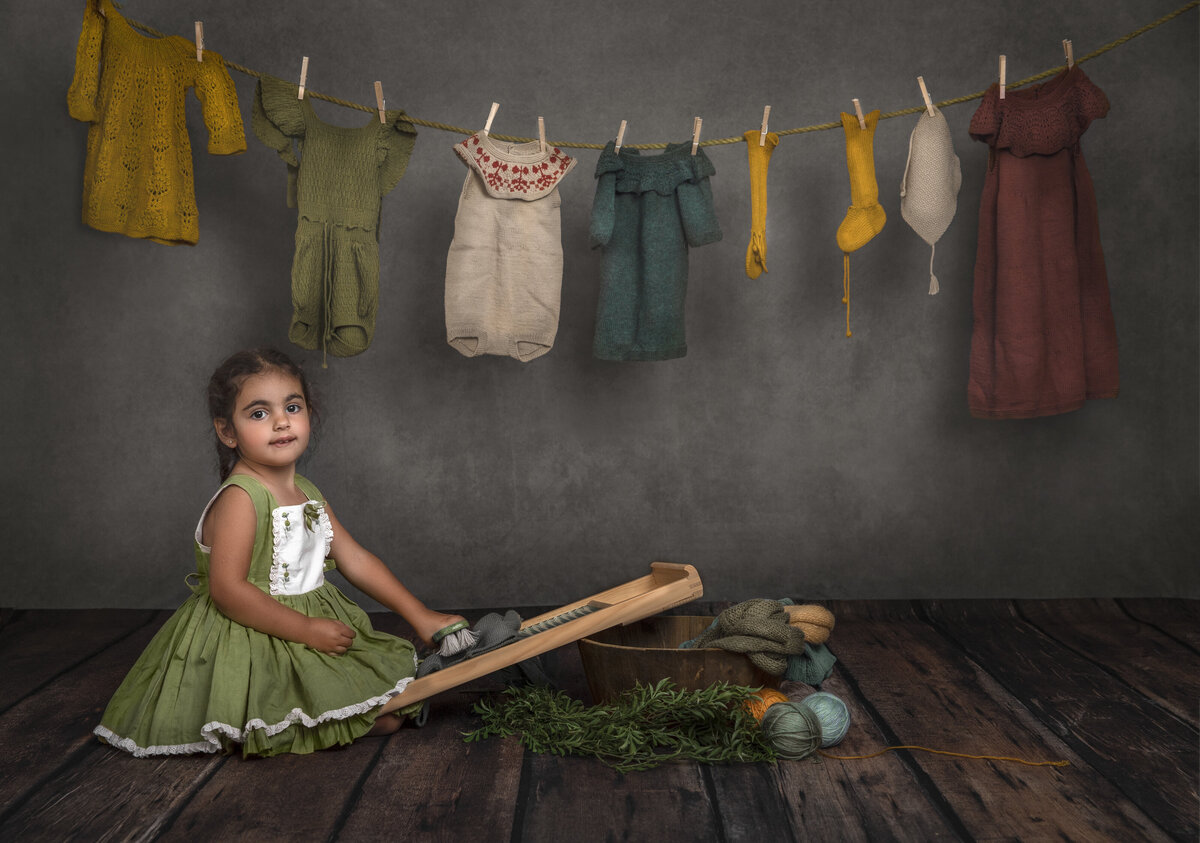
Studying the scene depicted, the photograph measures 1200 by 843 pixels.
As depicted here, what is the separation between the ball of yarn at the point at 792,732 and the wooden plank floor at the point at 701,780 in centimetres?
3

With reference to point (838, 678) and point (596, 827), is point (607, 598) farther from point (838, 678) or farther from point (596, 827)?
point (596, 827)

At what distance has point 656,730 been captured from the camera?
1948mm

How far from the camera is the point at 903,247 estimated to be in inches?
127

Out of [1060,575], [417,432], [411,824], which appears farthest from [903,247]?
[411,824]

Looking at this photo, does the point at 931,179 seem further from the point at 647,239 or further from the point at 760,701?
the point at 760,701

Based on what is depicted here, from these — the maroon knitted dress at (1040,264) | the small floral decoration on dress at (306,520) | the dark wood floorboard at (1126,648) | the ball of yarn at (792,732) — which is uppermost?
the maroon knitted dress at (1040,264)

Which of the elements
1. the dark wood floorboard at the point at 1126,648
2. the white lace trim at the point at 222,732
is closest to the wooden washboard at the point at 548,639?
the white lace trim at the point at 222,732

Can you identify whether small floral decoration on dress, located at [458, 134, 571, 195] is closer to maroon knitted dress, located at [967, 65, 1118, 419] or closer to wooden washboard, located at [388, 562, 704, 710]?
maroon knitted dress, located at [967, 65, 1118, 419]

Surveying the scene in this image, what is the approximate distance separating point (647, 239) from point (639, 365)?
556 mm

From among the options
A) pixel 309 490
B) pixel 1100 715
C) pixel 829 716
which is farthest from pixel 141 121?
pixel 1100 715

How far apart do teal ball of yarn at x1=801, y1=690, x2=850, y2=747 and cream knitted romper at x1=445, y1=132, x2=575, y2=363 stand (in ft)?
4.41

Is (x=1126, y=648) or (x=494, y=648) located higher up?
(x=494, y=648)

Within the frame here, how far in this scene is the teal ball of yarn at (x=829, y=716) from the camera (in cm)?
192

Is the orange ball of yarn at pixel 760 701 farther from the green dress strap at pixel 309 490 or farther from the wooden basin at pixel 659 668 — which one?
the green dress strap at pixel 309 490
